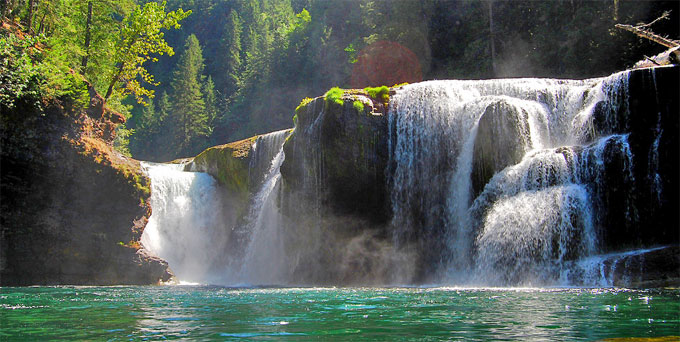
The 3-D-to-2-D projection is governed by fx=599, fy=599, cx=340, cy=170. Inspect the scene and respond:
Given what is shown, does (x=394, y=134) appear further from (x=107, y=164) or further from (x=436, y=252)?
(x=107, y=164)

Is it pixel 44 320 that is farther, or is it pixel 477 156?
pixel 477 156

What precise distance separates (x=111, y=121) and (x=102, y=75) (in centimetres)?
554

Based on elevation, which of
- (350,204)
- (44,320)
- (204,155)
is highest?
(204,155)

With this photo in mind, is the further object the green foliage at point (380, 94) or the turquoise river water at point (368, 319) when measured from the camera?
the green foliage at point (380, 94)

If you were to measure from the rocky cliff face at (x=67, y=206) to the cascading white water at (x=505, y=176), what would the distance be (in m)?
11.0

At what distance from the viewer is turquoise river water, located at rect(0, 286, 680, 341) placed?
6695mm

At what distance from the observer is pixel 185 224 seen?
97.6ft

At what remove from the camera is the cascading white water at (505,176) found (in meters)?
16.8

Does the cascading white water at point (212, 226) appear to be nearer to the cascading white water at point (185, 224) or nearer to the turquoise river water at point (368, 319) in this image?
the cascading white water at point (185, 224)

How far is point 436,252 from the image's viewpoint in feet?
69.3

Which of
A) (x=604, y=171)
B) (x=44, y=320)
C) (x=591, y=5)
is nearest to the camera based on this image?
(x=44, y=320)

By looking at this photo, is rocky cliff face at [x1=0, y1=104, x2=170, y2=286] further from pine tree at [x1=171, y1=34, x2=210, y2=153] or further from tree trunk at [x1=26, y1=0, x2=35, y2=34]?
pine tree at [x1=171, y1=34, x2=210, y2=153]

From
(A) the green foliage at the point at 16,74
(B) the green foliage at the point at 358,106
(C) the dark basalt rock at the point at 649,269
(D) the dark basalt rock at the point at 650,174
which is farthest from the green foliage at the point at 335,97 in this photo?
(C) the dark basalt rock at the point at 649,269

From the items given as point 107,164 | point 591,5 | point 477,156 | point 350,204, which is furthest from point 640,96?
point 107,164
